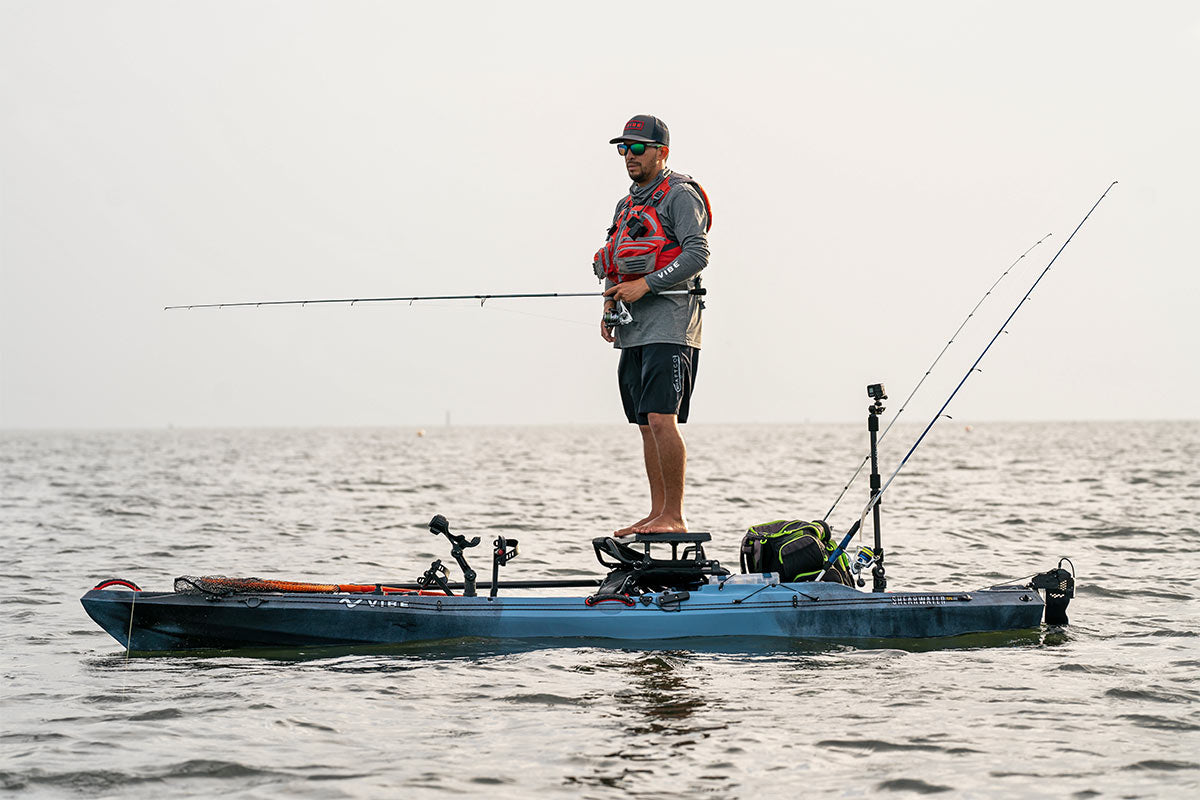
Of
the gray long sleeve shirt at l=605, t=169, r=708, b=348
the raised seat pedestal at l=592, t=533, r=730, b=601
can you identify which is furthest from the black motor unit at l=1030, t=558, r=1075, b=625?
the gray long sleeve shirt at l=605, t=169, r=708, b=348

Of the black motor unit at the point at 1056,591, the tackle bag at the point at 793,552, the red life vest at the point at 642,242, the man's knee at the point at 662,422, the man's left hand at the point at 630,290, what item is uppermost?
the red life vest at the point at 642,242

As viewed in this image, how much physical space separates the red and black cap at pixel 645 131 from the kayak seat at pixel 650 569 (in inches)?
92.4

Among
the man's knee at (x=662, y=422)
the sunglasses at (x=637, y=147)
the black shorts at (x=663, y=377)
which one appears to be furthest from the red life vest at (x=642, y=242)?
the man's knee at (x=662, y=422)

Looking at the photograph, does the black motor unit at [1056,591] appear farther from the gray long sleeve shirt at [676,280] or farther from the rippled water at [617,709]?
the gray long sleeve shirt at [676,280]

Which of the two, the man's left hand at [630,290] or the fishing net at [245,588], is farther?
the fishing net at [245,588]

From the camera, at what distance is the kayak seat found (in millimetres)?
7484

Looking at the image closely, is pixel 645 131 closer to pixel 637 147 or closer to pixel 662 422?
pixel 637 147

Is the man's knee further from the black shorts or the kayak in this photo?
the kayak

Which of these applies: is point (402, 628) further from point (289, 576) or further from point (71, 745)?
point (289, 576)

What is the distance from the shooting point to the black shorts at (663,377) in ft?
24.4

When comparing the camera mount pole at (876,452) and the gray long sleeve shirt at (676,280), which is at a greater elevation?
the gray long sleeve shirt at (676,280)

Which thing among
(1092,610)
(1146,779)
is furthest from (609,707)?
(1092,610)

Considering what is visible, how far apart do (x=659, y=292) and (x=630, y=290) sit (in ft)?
0.56

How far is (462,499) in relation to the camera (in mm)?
24594
